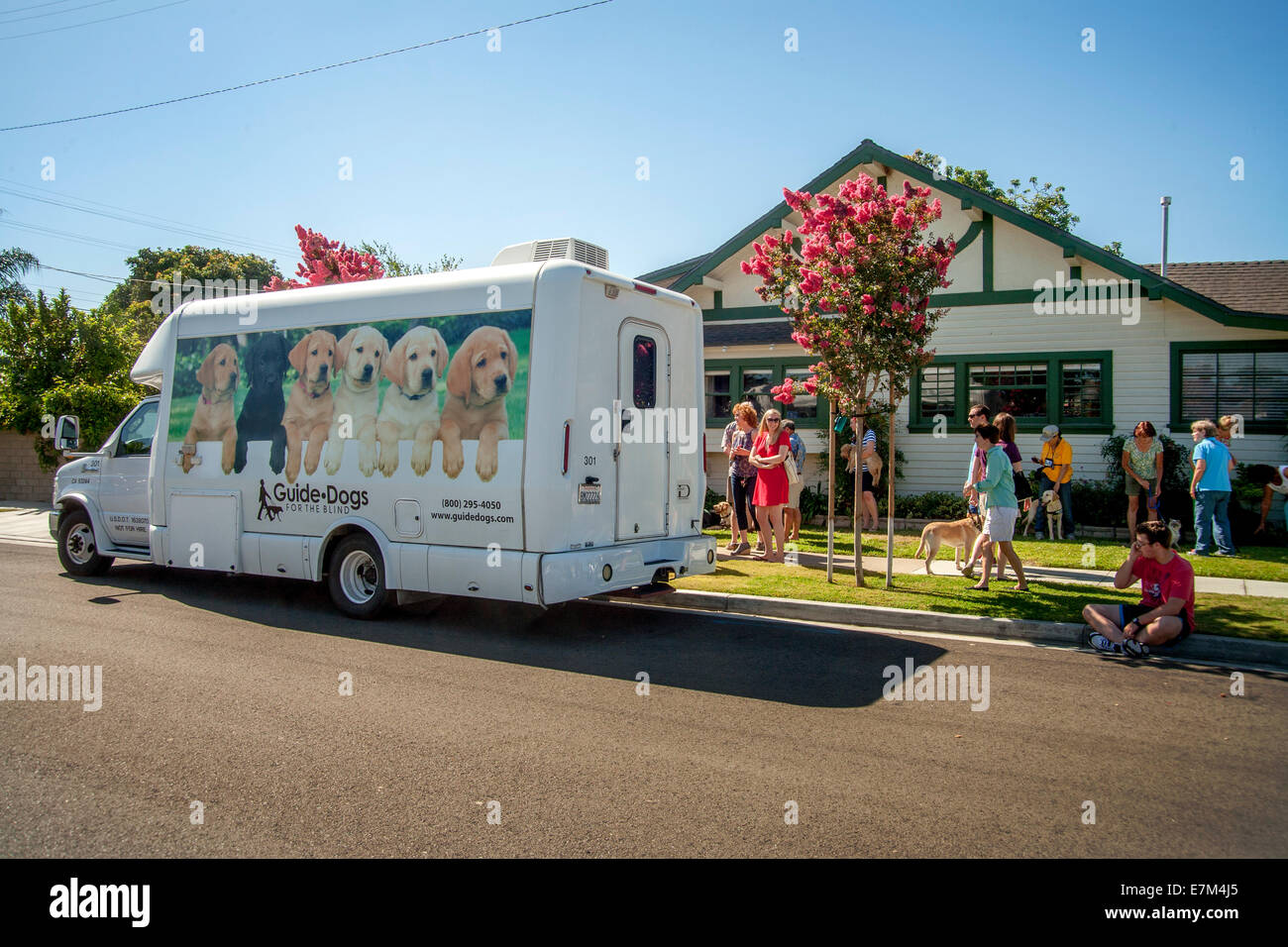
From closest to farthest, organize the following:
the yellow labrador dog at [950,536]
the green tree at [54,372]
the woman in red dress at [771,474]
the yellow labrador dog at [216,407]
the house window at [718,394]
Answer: the yellow labrador dog at [216,407], the yellow labrador dog at [950,536], the woman in red dress at [771,474], the house window at [718,394], the green tree at [54,372]

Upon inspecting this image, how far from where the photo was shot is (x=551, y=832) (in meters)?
3.94

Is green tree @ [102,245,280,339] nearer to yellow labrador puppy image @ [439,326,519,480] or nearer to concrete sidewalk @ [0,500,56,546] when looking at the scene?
concrete sidewalk @ [0,500,56,546]

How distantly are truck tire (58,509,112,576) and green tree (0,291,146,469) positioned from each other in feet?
38.0

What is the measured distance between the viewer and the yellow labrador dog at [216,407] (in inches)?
374

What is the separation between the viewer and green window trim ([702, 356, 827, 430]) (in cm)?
1769

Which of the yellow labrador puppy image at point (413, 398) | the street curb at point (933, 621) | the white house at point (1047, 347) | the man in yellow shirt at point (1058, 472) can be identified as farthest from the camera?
the white house at point (1047, 347)

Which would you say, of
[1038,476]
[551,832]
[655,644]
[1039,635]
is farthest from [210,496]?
[1038,476]

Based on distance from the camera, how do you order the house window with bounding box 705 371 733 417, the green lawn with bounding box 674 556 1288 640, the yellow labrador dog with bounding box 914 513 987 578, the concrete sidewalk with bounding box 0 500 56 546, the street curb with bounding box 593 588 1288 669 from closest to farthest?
1. the street curb with bounding box 593 588 1288 669
2. the green lawn with bounding box 674 556 1288 640
3. the yellow labrador dog with bounding box 914 513 987 578
4. the concrete sidewalk with bounding box 0 500 56 546
5. the house window with bounding box 705 371 733 417

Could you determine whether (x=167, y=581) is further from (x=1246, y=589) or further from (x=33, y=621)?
(x=1246, y=589)

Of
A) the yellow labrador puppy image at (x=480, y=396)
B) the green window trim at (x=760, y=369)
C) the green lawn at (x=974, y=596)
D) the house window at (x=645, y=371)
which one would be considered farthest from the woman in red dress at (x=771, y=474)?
the green window trim at (x=760, y=369)

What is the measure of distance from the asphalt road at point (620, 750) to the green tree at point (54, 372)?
15400 mm

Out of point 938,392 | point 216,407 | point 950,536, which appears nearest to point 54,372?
point 216,407

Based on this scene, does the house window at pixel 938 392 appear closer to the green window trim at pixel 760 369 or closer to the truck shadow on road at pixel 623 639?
the green window trim at pixel 760 369

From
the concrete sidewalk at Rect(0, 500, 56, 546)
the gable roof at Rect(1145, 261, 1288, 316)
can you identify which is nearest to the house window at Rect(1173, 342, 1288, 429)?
the gable roof at Rect(1145, 261, 1288, 316)
